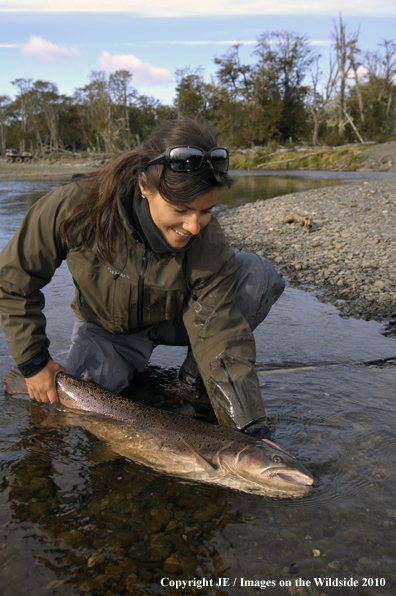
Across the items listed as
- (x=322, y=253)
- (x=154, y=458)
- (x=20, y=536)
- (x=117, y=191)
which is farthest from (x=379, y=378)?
(x=322, y=253)

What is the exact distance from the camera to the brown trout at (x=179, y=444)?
8.11 feet

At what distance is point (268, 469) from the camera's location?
96.0 inches

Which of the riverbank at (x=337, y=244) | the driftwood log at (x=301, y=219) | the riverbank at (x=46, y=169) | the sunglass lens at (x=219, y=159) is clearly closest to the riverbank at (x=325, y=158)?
the riverbank at (x=46, y=169)

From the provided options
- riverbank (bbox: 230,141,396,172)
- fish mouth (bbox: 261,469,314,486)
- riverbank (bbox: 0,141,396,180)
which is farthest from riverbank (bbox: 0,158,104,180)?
fish mouth (bbox: 261,469,314,486)

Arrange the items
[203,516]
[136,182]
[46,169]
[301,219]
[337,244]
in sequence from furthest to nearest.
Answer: [46,169], [301,219], [337,244], [136,182], [203,516]

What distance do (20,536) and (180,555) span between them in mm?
796

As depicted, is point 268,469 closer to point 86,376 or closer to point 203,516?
point 203,516

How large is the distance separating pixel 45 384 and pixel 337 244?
272 inches

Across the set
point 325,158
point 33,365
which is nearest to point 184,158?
point 33,365

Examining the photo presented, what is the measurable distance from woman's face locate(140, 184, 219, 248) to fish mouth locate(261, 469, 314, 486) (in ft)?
4.56

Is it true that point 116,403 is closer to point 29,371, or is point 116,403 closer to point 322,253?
point 29,371

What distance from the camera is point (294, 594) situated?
1.96 metres

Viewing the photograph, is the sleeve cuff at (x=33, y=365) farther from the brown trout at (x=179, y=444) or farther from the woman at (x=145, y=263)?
the brown trout at (x=179, y=444)

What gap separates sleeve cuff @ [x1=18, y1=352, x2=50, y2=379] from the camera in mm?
3020
